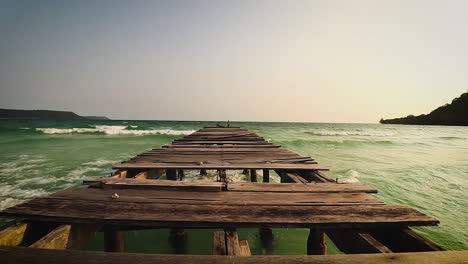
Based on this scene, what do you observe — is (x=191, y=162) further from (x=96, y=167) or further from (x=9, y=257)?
(x=96, y=167)

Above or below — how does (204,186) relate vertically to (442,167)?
above

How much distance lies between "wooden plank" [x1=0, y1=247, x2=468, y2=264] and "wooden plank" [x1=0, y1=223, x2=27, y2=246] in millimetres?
224

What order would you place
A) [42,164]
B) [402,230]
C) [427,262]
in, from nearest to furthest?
[427,262]
[402,230]
[42,164]

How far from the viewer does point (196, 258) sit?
148 cm

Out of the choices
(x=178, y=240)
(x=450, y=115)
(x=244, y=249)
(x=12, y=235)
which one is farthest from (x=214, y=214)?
(x=450, y=115)

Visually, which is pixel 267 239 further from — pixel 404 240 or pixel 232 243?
pixel 232 243

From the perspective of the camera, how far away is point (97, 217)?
82.5 inches

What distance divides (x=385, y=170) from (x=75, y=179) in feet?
43.5

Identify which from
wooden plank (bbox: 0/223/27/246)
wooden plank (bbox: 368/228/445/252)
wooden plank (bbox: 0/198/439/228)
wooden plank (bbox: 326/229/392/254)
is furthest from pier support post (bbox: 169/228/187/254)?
wooden plank (bbox: 368/228/445/252)

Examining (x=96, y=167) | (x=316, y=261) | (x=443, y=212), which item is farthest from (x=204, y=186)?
(x=96, y=167)

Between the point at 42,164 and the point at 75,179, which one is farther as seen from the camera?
the point at 42,164

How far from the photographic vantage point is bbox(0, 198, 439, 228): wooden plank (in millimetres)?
2037

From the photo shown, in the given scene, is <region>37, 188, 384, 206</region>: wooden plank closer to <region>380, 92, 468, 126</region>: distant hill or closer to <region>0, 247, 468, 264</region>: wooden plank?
<region>0, 247, 468, 264</region>: wooden plank

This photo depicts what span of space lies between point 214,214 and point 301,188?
1.37m
